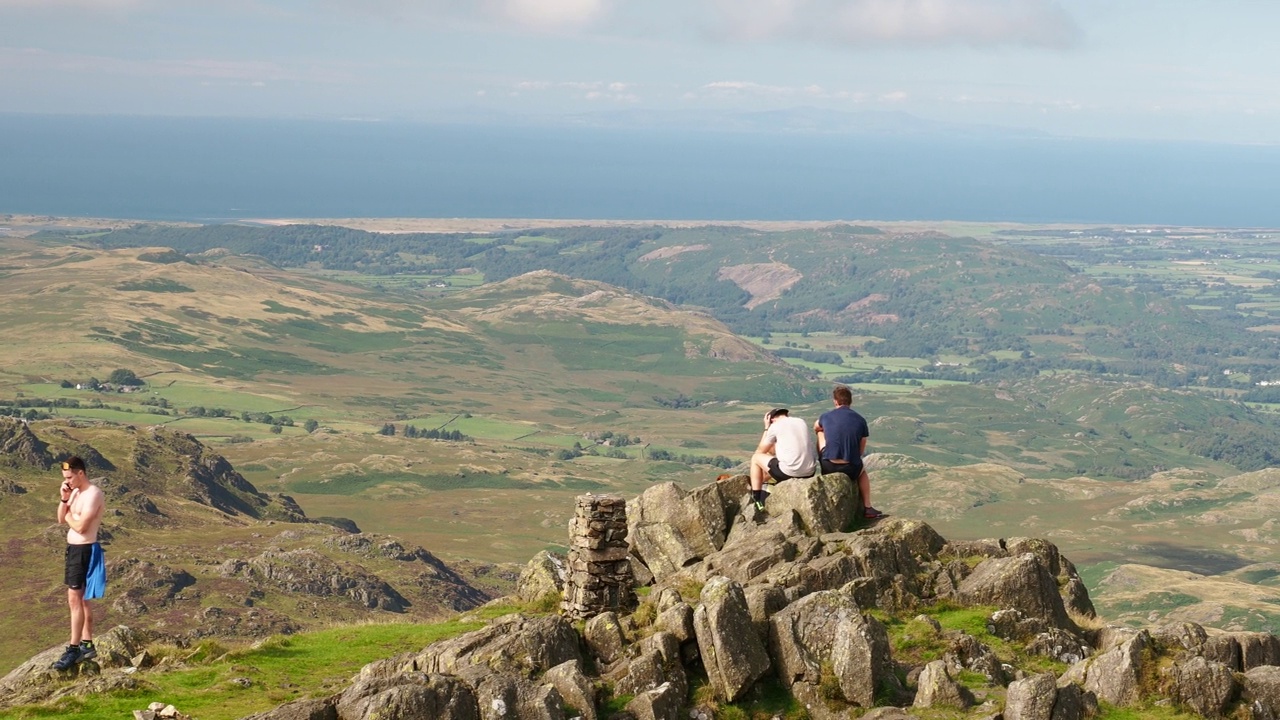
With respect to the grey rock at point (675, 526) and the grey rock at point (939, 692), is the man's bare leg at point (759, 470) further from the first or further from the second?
the grey rock at point (939, 692)

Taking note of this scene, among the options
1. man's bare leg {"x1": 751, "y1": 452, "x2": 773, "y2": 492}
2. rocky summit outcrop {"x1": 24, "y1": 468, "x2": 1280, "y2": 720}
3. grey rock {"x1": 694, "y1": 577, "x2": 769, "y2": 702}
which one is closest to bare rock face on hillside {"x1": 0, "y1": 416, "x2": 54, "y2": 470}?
man's bare leg {"x1": 751, "y1": 452, "x2": 773, "y2": 492}

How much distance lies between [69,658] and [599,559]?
12.6 meters

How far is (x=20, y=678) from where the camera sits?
30.4m

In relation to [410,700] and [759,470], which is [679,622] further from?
[759,470]

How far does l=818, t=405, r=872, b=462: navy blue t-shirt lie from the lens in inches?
1581

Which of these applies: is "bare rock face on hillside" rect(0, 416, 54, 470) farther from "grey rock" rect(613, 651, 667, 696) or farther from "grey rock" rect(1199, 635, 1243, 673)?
"grey rock" rect(1199, 635, 1243, 673)

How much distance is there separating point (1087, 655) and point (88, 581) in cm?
2448

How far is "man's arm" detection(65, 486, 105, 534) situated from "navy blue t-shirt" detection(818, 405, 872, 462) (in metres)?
19.9

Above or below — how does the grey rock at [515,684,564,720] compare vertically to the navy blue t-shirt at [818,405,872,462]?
below

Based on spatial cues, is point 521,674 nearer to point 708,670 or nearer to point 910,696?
point 708,670

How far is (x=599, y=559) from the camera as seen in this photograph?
35.3m

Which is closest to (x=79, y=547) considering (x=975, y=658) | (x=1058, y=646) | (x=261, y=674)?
(x=261, y=674)

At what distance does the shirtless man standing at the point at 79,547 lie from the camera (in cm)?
2998

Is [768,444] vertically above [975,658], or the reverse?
[768,444]
